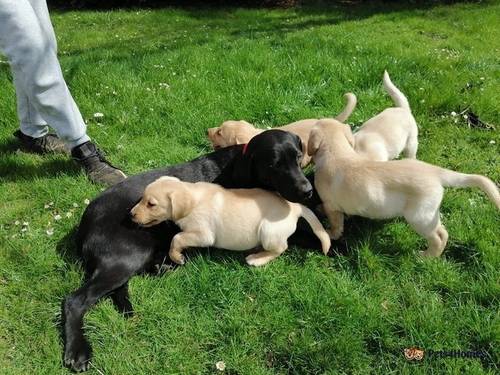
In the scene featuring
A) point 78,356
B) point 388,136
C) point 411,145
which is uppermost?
point 388,136

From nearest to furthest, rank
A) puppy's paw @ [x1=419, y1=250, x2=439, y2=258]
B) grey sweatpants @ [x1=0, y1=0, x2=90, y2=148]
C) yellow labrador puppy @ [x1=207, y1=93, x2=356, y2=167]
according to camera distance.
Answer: puppy's paw @ [x1=419, y1=250, x2=439, y2=258] < grey sweatpants @ [x1=0, y1=0, x2=90, y2=148] < yellow labrador puppy @ [x1=207, y1=93, x2=356, y2=167]

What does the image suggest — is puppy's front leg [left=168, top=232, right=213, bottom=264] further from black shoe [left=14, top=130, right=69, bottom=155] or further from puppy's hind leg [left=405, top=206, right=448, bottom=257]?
black shoe [left=14, top=130, right=69, bottom=155]

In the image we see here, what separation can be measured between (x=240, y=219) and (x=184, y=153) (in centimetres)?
186

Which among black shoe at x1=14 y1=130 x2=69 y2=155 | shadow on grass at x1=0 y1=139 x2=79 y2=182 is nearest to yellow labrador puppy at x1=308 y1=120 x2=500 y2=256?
shadow on grass at x1=0 y1=139 x2=79 y2=182

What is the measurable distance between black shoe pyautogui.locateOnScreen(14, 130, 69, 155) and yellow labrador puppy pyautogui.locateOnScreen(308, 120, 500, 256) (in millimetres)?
2922

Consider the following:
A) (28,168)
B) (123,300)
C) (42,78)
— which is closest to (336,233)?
(123,300)

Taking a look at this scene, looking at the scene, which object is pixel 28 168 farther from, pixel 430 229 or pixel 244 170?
pixel 430 229

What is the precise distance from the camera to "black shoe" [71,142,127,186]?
185 inches

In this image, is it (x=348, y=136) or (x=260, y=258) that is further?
(x=348, y=136)

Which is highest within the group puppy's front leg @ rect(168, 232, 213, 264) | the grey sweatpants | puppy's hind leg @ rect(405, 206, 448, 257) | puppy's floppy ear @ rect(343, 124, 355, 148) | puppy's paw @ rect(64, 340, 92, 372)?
the grey sweatpants

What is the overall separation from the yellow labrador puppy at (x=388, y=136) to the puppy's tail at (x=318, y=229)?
794 mm

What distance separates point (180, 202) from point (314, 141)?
1.18m

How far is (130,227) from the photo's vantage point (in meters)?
3.63

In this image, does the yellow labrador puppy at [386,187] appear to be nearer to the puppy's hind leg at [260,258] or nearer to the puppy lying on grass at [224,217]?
the puppy lying on grass at [224,217]
